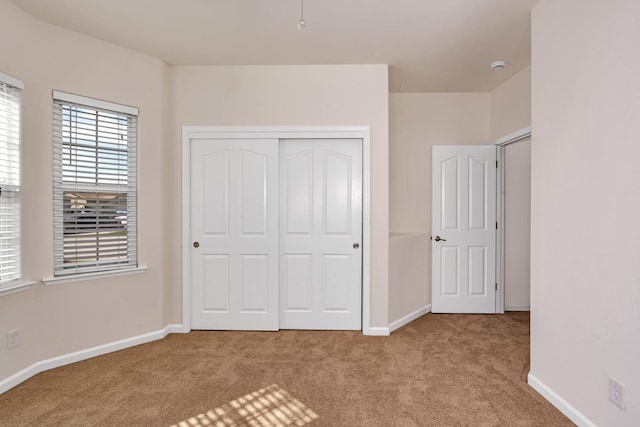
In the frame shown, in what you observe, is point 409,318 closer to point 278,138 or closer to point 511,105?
point 278,138

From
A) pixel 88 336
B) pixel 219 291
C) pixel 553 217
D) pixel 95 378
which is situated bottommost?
pixel 95 378

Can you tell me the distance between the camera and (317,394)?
209 centimetres

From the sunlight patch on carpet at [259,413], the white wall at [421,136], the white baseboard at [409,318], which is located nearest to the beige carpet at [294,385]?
the sunlight patch on carpet at [259,413]

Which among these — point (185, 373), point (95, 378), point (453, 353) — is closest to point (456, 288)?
point (453, 353)

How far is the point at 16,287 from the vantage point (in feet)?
7.20

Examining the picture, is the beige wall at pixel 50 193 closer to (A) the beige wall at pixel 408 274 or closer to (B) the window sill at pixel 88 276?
(B) the window sill at pixel 88 276

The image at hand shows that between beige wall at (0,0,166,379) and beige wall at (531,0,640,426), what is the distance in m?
3.14

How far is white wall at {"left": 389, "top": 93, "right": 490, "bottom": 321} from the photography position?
12.6 feet

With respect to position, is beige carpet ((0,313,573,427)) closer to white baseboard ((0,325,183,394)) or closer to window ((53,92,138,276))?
white baseboard ((0,325,183,394))

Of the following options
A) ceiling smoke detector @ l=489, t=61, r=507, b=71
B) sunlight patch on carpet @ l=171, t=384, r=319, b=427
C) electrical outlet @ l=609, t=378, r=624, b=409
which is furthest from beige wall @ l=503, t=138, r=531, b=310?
sunlight patch on carpet @ l=171, t=384, r=319, b=427

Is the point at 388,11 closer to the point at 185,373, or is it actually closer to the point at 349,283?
the point at 349,283

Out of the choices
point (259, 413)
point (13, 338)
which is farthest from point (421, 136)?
point (13, 338)

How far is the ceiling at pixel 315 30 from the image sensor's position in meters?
2.20

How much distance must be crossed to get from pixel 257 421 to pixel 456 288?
2.78 meters
